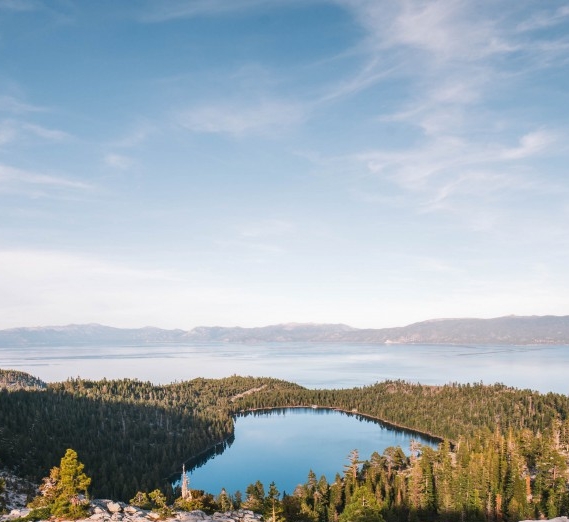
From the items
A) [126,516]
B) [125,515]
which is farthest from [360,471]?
[126,516]

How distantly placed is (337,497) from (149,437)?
105567mm

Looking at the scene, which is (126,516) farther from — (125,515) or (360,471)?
(360,471)

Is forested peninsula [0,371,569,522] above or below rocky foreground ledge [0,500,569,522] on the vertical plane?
below

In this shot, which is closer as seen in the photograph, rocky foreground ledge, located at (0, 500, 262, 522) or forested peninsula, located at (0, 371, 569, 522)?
rocky foreground ledge, located at (0, 500, 262, 522)

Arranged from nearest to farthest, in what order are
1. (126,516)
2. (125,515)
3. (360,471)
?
(126,516) < (125,515) < (360,471)

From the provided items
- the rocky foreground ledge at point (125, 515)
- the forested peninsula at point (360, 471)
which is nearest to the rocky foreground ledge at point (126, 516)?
the rocky foreground ledge at point (125, 515)

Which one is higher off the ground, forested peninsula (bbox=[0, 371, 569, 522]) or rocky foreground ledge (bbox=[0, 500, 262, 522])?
rocky foreground ledge (bbox=[0, 500, 262, 522])

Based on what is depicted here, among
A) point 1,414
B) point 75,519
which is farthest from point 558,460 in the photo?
point 1,414

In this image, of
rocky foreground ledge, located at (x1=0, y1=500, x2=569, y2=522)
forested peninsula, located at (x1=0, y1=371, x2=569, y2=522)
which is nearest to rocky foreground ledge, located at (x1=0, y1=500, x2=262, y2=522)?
rocky foreground ledge, located at (x1=0, y1=500, x2=569, y2=522)

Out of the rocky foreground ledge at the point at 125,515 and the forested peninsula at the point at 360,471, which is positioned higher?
the rocky foreground ledge at the point at 125,515

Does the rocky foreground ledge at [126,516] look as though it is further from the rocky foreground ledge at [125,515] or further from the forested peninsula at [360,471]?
the forested peninsula at [360,471]

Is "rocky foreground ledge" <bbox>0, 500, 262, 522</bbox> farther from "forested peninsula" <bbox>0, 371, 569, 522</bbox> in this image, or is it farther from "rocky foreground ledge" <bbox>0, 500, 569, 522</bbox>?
"forested peninsula" <bbox>0, 371, 569, 522</bbox>

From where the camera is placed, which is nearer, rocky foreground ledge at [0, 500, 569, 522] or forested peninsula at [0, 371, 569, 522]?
rocky foreground ledge at [0, 500, 569, 522]

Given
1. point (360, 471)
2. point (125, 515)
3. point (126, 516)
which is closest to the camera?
point (126, 516)
